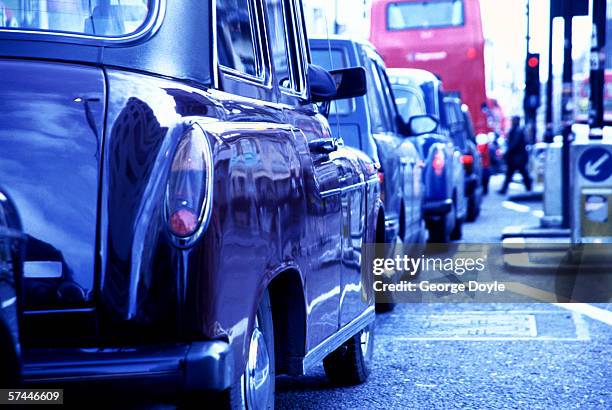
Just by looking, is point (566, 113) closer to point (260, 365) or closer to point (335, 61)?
point (335, 61)

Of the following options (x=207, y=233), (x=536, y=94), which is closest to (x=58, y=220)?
(x=207, y=233)

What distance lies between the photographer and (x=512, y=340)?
8305mm

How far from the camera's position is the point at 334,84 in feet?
19.7

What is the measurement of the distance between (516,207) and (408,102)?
12.1 meters

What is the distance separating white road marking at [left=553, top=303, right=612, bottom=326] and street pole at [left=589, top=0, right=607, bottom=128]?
3904 millimetres

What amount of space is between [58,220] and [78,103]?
0.33 metres

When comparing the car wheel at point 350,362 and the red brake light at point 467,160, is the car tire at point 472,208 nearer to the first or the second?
the red brake light at point 467,160

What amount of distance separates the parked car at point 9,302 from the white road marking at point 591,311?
21.4 feet

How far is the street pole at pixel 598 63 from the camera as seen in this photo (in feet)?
44.4

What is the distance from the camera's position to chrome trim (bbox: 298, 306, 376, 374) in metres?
4.86

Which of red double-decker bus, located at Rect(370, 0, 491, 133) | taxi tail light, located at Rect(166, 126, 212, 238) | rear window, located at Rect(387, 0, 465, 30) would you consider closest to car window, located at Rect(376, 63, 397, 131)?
taxi tail light, located at Rect(166, 126, 212, 238)

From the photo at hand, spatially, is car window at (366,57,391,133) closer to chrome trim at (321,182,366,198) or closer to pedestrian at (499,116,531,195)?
chrome trim at (321,182,366,198)

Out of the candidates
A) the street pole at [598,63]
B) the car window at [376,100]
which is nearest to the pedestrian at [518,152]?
the street pole at [598,63]

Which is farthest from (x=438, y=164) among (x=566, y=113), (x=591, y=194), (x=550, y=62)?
(x=550, y=62)
